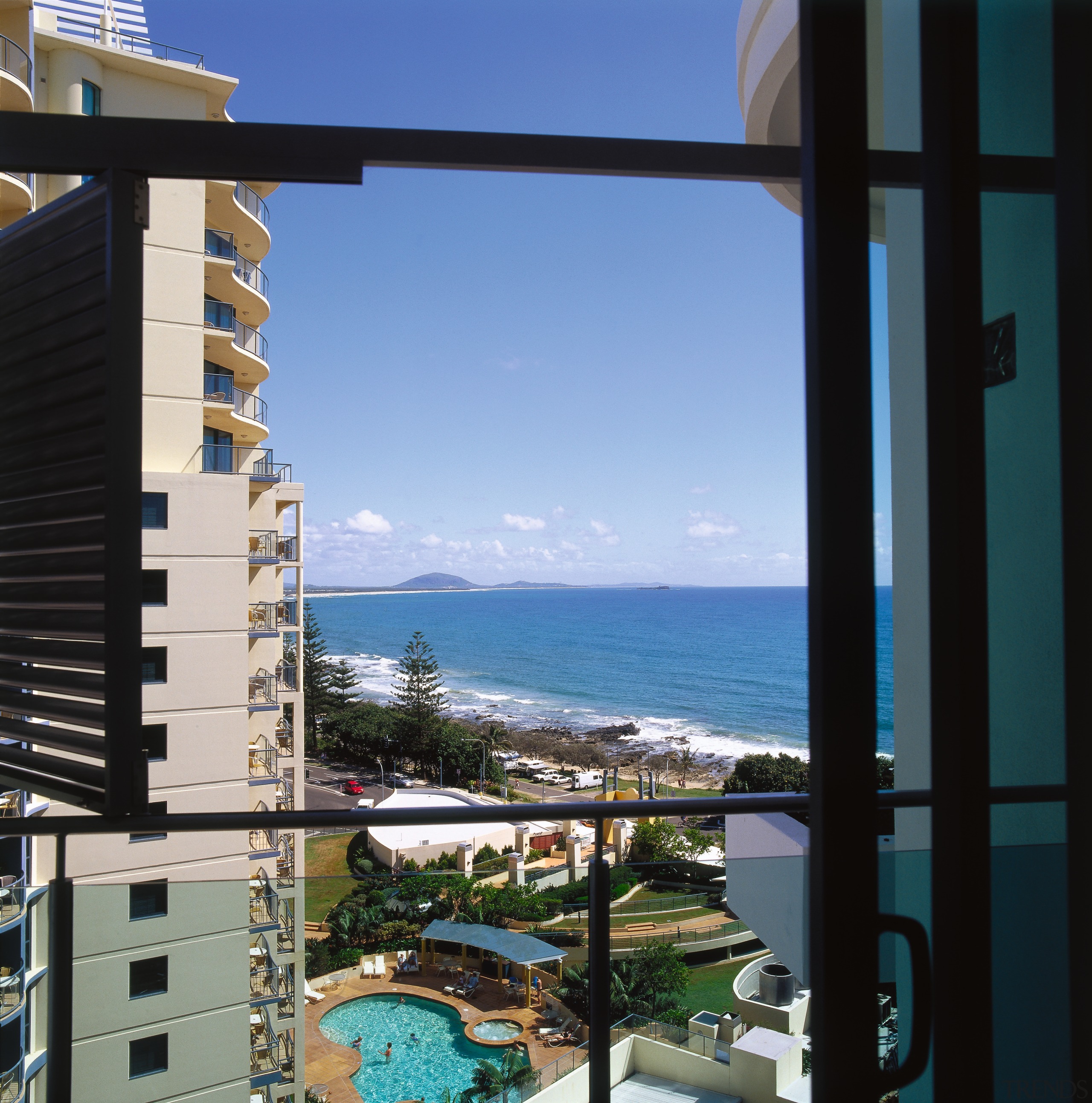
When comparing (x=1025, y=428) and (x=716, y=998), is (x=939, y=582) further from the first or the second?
(x=716, y=998)

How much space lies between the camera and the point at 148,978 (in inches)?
50.6

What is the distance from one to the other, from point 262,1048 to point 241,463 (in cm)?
1258

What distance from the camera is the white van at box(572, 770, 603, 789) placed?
101ft

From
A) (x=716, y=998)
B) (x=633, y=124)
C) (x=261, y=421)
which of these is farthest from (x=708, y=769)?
(x=716, y=998)

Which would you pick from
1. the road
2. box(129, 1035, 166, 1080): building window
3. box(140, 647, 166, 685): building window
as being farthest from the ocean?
box(129, 1035, 166, 1080): building window

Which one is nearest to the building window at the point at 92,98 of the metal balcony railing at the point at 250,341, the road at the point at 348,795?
the metal balcony railing at the point at 250,341

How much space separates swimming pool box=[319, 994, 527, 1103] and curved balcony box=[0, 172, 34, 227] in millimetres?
9081

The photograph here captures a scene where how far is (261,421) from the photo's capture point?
14.6 metres

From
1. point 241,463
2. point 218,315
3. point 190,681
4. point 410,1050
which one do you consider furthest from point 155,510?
point 410,1050

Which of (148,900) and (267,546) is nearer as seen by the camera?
(148,900)

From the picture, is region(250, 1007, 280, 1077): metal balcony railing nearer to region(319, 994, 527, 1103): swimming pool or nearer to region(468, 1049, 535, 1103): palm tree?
region(319, 994, 527, 1103): swimming pool

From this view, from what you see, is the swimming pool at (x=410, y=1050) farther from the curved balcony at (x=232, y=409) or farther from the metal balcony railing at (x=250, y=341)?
the metal balcony railing at (x=250, y=341)

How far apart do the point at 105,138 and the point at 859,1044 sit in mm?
1563

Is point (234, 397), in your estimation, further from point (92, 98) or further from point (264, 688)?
point (264, 688)
